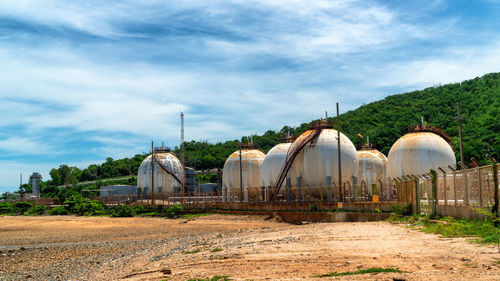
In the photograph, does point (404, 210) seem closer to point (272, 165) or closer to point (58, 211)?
point (272, 165)

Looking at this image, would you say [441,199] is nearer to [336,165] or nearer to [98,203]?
[336,165]

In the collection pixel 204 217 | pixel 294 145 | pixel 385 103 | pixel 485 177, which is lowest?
pixel 204 217

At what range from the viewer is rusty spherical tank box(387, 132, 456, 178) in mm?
47469

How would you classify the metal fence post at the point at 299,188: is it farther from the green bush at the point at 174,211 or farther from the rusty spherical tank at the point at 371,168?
the green bush at the point at 174,211

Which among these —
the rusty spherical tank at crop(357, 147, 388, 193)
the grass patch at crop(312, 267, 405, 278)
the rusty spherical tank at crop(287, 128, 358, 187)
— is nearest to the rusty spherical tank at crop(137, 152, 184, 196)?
the rusty spherical tank at crop(357, 147, 388, 193)

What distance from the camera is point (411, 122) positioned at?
9331 cm

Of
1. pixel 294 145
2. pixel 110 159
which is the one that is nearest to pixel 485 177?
pixel 294 145

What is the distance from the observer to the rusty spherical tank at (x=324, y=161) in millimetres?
48812

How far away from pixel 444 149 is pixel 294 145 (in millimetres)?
14797

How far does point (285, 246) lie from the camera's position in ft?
52.7

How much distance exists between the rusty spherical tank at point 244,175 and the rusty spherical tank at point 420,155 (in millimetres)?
20173

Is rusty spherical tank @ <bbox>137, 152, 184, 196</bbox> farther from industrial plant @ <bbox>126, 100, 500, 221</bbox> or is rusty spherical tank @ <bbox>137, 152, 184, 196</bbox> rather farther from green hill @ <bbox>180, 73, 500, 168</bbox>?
green hill @ <bbox>180, 73, 500, 168</bbox>

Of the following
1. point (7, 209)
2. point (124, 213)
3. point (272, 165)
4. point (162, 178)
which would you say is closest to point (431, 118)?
point (272, 165)

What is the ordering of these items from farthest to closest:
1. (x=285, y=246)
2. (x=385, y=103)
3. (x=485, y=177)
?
1. (x=385, y=103)
2. (x=485, y=177)
3. (x=285, y=246)
